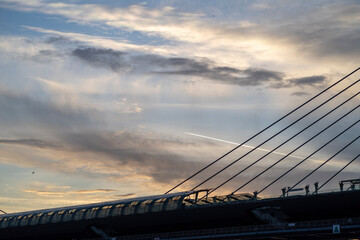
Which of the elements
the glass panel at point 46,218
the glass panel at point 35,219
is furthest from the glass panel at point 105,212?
the glass panel at point 35,219

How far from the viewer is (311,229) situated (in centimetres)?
8006

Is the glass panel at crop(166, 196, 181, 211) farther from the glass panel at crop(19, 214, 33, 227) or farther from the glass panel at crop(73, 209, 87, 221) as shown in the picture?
the glass panel at crop(19, 214, 33, 227)

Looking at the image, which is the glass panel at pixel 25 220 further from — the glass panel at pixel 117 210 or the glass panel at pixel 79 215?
the glass panel at pixel 117 210

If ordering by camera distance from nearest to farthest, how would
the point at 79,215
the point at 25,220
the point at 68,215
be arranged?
the point at 79,215 → the point at 68,215 → the point at 25,220

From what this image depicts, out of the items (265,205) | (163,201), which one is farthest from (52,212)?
(265,205)

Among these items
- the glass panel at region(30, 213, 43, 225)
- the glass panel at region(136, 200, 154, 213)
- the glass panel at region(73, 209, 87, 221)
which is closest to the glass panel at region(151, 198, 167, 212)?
the glass panel at region(136, 200, 154, 213)

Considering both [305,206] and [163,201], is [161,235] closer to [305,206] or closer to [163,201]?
[163,201]

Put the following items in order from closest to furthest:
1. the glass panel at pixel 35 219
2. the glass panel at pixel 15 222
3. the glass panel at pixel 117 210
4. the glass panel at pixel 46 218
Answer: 1. the glass panel at pixel 117 210
2. the glass panel at pixel 46 218
3. the glass panel at pixel 35 219
4. the glass panel at pixel 15 222

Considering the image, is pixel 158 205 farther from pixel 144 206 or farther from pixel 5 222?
pixel 5 222

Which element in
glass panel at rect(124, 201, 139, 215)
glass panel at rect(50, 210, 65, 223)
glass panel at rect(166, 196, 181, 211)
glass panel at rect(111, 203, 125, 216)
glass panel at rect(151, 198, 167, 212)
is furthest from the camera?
glass panel at rect(50, 210, 65, 223)

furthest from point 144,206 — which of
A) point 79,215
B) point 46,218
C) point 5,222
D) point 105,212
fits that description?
point 5,222

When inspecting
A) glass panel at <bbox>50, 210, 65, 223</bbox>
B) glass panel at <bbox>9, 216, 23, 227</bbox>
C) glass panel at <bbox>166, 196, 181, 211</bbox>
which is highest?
glass panel at <bbox>9, 216, 23, 227</bbox>

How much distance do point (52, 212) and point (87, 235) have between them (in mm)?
12728

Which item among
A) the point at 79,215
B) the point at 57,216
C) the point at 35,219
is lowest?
the point at 79,215
